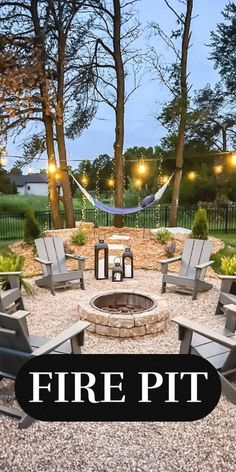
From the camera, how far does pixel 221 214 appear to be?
12.3 metres

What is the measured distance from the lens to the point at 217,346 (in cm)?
271

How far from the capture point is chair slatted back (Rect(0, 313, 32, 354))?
89.5 inches

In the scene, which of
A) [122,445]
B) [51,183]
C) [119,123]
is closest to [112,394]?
[122,445]

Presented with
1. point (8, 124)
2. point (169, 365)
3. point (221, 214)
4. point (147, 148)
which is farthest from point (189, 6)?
point (169, 365)

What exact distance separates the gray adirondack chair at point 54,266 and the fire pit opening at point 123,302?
1.07 meters

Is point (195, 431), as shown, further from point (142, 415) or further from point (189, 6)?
point (189, 6)

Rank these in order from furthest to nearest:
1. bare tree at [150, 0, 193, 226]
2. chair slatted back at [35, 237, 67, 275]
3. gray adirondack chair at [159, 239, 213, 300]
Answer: bare tree at [150, 0, 193, 226] < chair slatted back at [35, 237, 67, 275] < gray adirondack chair at [159, 239, 213, 300]

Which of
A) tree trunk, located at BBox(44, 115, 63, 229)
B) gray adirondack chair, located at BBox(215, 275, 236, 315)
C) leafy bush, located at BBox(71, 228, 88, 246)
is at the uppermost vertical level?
tree trunk, located at BBox(44, 115, 63, 229)

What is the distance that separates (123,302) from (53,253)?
156cm

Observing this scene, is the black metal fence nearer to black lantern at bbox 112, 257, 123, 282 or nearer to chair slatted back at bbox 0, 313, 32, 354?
black lantern at bbox 112, 257, 123, 282

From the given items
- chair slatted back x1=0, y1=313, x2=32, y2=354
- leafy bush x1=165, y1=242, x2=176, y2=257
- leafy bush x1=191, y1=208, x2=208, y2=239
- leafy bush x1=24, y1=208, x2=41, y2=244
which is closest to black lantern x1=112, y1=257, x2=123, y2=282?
leafy bush x1=165, y1=242, x2=176, y2=257

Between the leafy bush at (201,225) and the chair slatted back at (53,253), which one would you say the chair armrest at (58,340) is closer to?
the chair slatted back at (53,253)

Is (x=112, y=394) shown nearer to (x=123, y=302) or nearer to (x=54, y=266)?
(x=123, y=302)

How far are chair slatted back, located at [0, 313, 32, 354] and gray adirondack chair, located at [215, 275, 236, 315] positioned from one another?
7.61 feet
